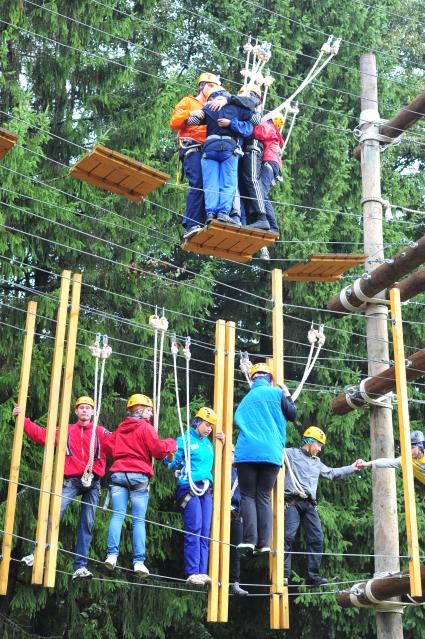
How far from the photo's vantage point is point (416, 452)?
37.1ft

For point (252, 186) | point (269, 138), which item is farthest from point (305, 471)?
point (269, 138)

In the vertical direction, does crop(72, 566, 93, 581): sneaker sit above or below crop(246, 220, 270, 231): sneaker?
below

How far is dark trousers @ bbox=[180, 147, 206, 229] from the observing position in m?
10.6

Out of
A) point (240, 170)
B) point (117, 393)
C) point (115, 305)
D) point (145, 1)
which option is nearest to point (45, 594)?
point (117, 393)

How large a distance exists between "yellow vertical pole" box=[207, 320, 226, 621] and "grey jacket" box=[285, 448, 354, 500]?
4.57ft

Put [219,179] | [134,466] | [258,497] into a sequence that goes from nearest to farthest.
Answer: [258,497] → [134,466] → [219,179]

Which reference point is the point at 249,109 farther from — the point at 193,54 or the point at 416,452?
the point at 193,54

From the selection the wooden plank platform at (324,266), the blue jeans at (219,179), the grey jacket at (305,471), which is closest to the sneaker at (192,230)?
the blue jeans at (219,179)

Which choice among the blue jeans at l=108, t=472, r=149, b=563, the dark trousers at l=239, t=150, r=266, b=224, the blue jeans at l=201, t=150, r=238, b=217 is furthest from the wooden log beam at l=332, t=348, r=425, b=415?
the blue jeans at l=108, t=472, r=149, b=563

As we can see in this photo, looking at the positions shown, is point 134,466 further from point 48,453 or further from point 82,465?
point 48,453

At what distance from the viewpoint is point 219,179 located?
10.6m

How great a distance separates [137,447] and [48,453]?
2.90 ft

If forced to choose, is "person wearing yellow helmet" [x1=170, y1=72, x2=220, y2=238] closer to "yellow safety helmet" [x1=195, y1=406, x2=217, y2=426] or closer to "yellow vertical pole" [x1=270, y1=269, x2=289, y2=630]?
"yellow safety helmet" [x1=195, y1=406, x2=217, y2=426]

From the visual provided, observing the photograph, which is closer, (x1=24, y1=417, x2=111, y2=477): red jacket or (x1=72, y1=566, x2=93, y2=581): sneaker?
(x1=72, y1=566, x2=93, y2=581): sneaker
